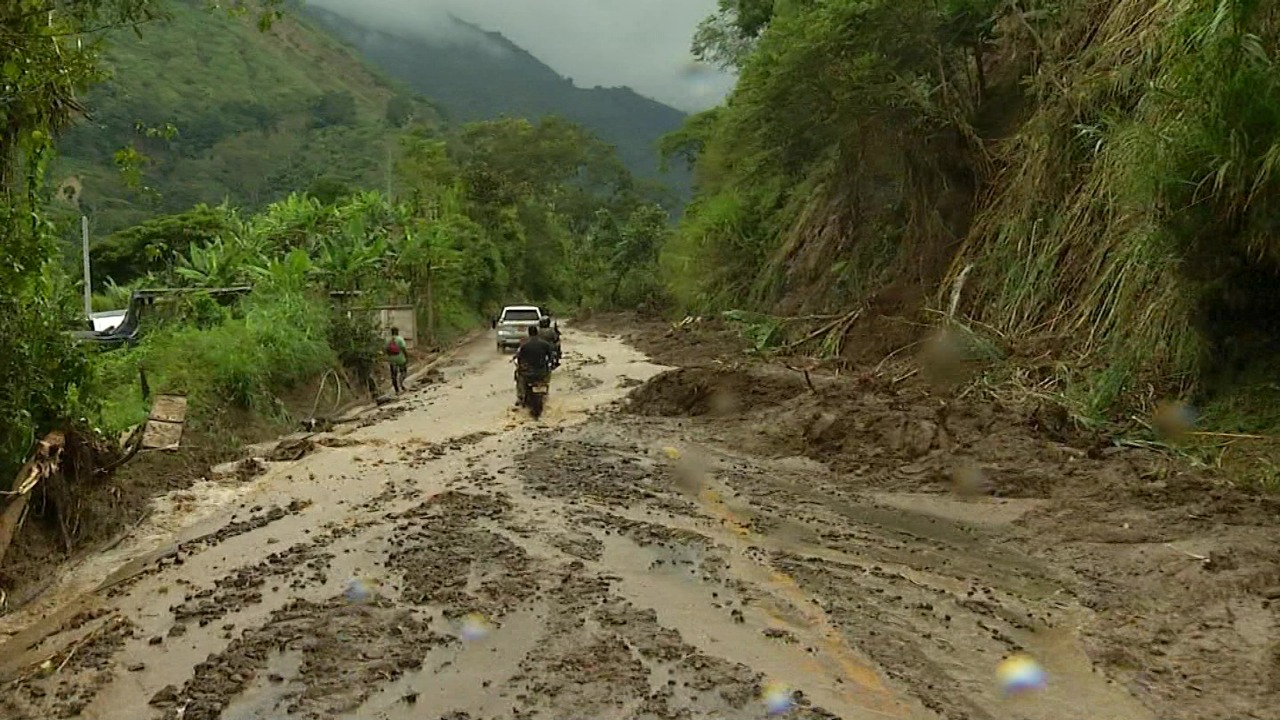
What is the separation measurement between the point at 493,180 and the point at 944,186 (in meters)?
33.7

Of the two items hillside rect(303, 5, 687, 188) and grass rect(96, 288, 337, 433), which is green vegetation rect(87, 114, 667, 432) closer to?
grass rect(96, 288, 337, 433)

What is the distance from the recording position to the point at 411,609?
6.80 meters

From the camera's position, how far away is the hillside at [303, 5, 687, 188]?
152 meters

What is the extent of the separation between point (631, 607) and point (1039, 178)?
1296 cm

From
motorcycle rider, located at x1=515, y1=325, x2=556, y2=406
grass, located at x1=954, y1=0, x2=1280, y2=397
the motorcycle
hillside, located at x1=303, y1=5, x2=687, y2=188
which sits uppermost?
hillside, located at x1=303, y1=5, x2=687, y2=188

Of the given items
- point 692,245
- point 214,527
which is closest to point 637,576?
point 214,527

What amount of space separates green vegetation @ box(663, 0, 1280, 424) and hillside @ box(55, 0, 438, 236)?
115ft

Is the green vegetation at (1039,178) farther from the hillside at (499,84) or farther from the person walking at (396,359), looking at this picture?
the hillside at (499,84)

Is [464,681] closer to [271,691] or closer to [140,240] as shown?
[271,691]

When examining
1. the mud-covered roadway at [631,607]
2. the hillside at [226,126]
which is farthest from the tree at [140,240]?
the mud-covered roadway at [631,607]

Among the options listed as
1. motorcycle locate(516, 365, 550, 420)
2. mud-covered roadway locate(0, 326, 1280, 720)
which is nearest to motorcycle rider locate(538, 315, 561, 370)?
motorcycle locate(516, 365, 550, 420)

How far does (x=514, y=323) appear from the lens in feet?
105

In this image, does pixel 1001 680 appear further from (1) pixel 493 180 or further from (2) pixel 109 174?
(2) pixel 109 174

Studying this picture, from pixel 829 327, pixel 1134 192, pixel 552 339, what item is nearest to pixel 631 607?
pixel 1134 192
